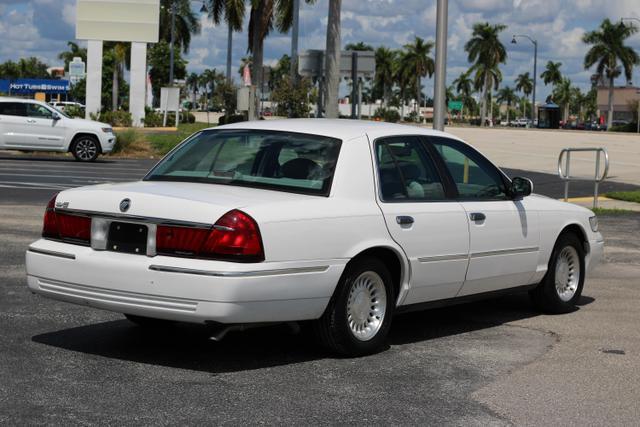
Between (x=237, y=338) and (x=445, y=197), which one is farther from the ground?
(x=445, y=197)

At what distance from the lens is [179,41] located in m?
97.8

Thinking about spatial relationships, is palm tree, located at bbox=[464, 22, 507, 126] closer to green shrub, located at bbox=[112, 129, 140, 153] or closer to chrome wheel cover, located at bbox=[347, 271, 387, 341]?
green shrub, located at bbox=[112, 129, 140, 153]

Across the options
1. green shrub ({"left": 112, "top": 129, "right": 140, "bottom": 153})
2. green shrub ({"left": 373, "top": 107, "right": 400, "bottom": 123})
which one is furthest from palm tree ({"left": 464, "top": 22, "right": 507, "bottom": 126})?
green shrub ({"left": 112, "top": 129, "right": 140, "bottom": 153})

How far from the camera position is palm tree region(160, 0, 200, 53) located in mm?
94875

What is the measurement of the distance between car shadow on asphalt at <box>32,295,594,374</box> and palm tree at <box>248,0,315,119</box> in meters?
39.8

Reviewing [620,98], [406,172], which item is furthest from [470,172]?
[620,98]

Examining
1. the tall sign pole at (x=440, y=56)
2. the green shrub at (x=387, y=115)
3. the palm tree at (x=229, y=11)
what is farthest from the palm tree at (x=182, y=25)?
the tall sign pole at (x=440, y=56)

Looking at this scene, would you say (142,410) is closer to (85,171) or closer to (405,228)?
(405,228)

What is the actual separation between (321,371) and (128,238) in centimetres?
143

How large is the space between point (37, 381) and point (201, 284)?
1069mm

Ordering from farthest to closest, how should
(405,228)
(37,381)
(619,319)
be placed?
(619,319) → (405,228) → (37,381)

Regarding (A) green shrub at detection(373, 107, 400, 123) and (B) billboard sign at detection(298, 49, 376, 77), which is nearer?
(B) billboard sign at detection(298, 49, 376, 77)

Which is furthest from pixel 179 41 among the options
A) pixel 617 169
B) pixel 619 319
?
pixel 619 319

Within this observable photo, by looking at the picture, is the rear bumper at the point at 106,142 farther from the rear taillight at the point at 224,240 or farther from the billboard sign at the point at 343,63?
the rear taillight at the point at 224,240
